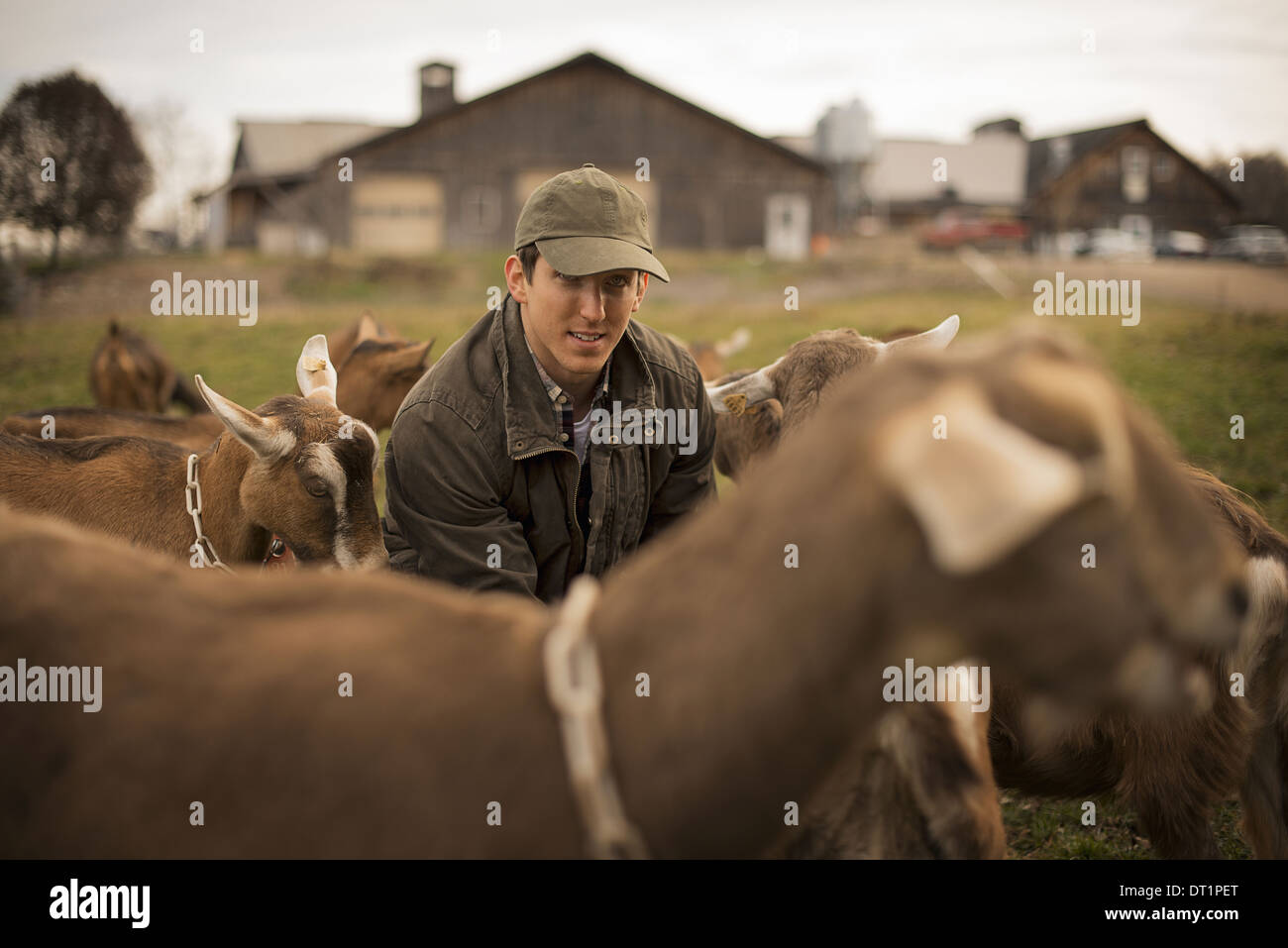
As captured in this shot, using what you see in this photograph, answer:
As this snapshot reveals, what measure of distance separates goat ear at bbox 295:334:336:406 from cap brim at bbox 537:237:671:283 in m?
2.03

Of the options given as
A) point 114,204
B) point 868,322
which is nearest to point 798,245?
point 868,322

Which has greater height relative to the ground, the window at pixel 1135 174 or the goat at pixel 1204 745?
the window at pixel 1135 174

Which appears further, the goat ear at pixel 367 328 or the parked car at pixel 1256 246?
the parked car at pixel 1256 246

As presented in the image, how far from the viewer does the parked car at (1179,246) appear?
34.9 metres

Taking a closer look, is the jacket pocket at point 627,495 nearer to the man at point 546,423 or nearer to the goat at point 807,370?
the man at point 546,423

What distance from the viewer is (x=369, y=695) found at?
186 centimetres

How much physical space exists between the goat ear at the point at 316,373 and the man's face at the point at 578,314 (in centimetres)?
170

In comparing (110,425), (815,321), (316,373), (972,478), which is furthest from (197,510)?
(815,321)

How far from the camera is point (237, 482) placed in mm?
4816

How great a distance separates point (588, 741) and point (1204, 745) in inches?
113

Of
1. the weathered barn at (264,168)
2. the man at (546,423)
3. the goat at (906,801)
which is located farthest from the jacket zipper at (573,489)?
the weathered barn at (264,168)

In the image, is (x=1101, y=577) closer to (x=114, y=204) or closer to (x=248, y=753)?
(x=248, y=753)

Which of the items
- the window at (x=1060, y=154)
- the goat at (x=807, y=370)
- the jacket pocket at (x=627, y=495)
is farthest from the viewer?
the window at (x=1060, y=154)

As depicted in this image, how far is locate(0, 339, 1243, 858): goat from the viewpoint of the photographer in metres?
1.54
